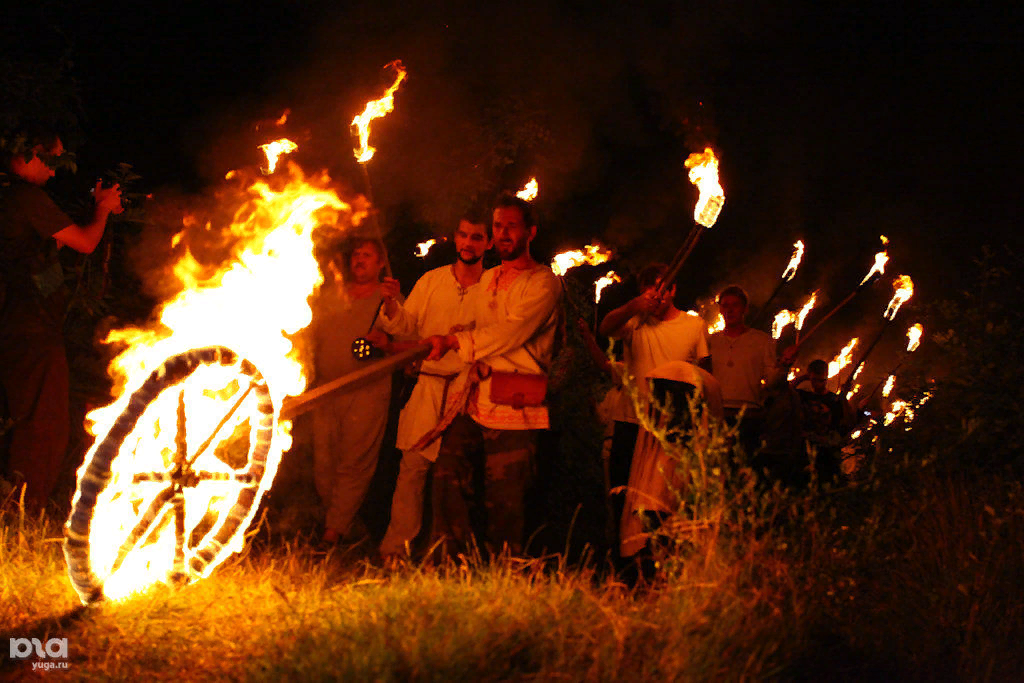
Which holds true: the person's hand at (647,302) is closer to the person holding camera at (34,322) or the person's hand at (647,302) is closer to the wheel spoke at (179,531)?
the wheel spoke at (179,531)

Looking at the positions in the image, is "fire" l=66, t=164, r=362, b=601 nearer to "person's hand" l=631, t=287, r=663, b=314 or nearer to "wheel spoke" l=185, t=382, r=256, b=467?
"wheel spoke" l=185, t=382, r=256, b=467

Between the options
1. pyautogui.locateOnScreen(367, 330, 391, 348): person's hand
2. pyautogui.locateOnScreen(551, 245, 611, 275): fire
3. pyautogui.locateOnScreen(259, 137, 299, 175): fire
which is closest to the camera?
pyautogui.locateOnScreen(367, 330, 391, 348): person's hand

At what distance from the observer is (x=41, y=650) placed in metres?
4.54

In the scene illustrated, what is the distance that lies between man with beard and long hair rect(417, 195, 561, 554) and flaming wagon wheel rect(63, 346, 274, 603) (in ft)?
Answer: 4.48

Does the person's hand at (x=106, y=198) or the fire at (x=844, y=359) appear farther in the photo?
the fire at (x=844, y=359)

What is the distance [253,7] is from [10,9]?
2941 mm

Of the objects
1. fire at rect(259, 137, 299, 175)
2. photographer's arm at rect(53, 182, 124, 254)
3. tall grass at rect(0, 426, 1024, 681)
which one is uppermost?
fire at rect(259, 137, 299, 175)

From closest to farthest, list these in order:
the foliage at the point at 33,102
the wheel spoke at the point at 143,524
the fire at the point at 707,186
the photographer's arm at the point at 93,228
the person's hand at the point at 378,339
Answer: the wheel spoke at the point at 143,524
the photographer's arm at the point at 93,228
the fire at the point at 707,186
the person's hand at the point at 378,339
the foliage at the point at 33,102

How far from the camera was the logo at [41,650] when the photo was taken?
445cm

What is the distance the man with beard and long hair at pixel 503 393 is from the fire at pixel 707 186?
3.06 ft

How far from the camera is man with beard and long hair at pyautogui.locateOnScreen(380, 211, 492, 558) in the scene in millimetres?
6684

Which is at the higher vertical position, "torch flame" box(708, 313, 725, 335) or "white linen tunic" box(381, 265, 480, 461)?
"torch flame" box(708, 313, 725, 335)

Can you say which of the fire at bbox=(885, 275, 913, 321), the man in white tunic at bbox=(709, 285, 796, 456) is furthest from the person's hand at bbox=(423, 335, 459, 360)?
the fire at bbox=(885, 275, 913, 321)

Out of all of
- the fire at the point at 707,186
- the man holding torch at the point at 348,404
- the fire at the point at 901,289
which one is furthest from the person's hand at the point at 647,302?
the fire at the point at 901,289
